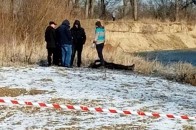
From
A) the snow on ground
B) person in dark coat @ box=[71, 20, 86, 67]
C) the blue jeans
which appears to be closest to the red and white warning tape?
the snow on ground

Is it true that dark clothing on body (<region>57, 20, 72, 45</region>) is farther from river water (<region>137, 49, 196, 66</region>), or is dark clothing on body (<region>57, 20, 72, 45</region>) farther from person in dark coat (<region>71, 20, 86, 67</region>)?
river water (<region>137, 49, 196, 66</region>)

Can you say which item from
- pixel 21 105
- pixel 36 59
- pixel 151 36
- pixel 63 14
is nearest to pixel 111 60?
pixel 36 59

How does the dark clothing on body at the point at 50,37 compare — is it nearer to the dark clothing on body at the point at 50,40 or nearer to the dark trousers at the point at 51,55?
the dark clothing on body at the point at 50,40

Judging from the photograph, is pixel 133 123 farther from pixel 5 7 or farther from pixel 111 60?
pixel 5 7

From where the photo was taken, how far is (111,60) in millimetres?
22500

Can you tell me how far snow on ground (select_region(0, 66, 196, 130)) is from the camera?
9648mm

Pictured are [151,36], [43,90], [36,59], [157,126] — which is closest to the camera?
[157,126]

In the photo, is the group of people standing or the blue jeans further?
the blue jeans

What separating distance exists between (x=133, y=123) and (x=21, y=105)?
2.79 m

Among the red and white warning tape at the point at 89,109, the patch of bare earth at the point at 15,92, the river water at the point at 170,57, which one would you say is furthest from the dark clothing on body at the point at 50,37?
the red and white warning tape at the point at 89,109

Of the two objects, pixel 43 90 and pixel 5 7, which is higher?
pixel 5 7

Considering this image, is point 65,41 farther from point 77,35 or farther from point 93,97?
point 93,97

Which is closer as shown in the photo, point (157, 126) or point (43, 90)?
point (157, 126)

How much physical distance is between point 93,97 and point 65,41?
6.74 meters
